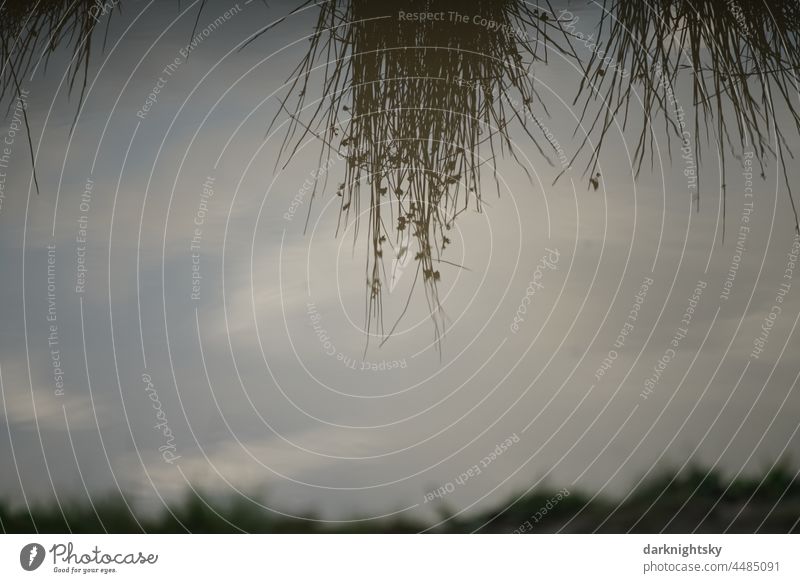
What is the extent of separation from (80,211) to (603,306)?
4.07ft

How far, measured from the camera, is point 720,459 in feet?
6.50

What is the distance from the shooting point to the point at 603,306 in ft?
6.59

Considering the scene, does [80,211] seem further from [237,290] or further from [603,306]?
[603,306]

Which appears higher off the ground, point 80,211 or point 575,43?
point 575,43

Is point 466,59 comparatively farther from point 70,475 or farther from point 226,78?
point 70,475

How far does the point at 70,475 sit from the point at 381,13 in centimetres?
129

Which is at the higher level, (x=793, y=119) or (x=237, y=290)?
(x=793, y=119)

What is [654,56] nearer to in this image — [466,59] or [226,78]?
[466,59]

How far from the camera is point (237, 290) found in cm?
200
